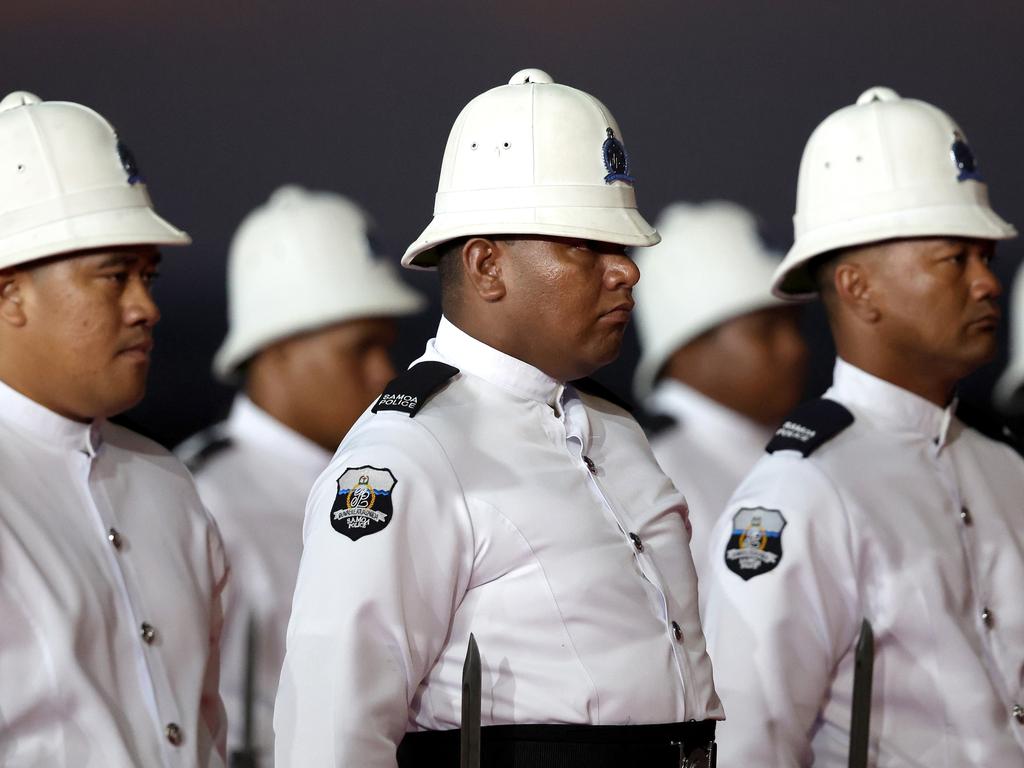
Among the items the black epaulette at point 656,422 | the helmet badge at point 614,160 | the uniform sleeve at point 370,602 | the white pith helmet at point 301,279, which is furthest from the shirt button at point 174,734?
the black epaulette at point 656,422

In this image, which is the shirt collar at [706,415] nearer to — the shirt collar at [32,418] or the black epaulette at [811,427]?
the black epaulette at [811,427]

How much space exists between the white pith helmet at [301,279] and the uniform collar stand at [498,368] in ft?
5.98

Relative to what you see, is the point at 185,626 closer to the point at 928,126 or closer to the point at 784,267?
the point at 784,267

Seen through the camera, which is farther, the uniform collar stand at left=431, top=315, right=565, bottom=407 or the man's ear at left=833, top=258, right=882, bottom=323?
the man's ear at left=833, top=258, right=882, bottom=323

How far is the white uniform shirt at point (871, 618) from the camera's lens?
8.59ft

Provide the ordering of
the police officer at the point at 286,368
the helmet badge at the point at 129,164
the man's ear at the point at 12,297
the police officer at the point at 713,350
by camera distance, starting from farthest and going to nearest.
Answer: the police officer at the point at 713,350 < the police officer at the point at 286,368 < the helmet badge at the point at 129,164 < the man's ear at the point at 12,297

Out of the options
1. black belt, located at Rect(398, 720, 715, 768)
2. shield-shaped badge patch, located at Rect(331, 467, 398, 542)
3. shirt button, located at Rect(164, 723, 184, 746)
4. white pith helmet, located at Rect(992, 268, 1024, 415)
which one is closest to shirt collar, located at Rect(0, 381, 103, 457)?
shirt button, located at Rect(164, 723, 184, 746)

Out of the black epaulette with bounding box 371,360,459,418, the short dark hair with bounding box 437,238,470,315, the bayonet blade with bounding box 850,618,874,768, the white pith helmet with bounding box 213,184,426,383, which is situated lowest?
the bayonet blade with bounding box 850,618,874,768

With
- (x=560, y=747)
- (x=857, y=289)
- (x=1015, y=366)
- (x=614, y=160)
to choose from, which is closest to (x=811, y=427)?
(x=857, y=289)

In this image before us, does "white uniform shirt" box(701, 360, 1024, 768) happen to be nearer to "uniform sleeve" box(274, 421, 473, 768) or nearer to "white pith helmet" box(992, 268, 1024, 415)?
"uniform sleeve" box(274, 421, 473, 768)

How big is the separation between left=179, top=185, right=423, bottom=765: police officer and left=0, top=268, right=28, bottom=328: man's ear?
1.37 m

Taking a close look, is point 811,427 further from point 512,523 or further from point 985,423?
point 512,523

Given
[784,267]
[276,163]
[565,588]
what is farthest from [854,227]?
[276,163]

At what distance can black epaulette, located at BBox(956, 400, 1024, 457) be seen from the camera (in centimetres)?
304
